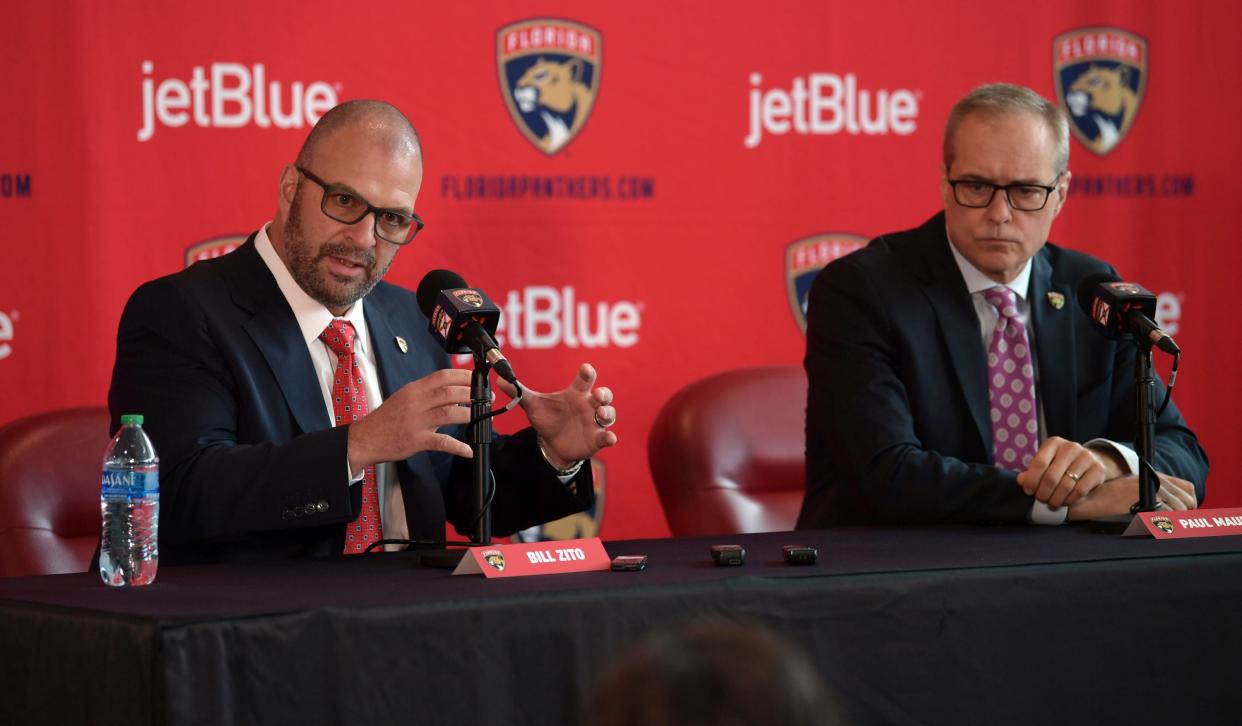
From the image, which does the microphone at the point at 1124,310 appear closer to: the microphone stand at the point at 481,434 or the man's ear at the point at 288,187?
the microphone stand at the point at 481,434

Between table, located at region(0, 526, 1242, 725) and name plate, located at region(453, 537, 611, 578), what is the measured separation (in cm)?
6

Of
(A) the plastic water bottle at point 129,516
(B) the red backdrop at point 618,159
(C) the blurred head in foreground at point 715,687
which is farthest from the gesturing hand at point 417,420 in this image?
(B) the red backdrop at point 618,159

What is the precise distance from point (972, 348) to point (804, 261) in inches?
53.4

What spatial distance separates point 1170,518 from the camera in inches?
96.3

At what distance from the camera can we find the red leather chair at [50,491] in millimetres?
2951

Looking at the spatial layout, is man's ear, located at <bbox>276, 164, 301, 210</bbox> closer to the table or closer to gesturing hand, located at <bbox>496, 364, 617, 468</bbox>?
gesturing hand, located at <bbox>496, 364, 617, 468</bbox>

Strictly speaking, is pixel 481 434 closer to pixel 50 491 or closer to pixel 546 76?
pixel 50 491

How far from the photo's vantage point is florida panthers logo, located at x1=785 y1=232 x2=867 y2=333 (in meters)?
4.36

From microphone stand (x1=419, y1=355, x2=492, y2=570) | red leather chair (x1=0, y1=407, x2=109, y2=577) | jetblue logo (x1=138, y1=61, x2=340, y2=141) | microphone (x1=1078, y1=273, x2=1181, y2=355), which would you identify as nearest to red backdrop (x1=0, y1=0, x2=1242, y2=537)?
jetblue logo (x1=138, y1=61, x2=340, y2=141)

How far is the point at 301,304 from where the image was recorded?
2.80 metres

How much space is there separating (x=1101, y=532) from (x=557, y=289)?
1.99 meters

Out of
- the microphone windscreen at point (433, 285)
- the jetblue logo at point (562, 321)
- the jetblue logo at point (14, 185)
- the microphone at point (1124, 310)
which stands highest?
the jetblue logo at point (14, 185)

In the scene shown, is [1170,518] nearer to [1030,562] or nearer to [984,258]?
[1030,562]

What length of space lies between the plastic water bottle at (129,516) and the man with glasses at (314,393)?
0.28 metres
